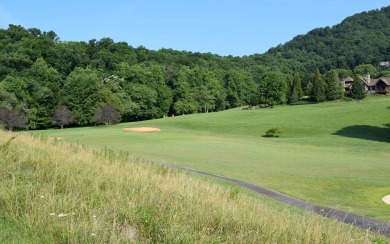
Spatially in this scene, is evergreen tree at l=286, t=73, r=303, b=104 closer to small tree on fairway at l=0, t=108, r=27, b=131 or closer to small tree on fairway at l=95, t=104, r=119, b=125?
small tree on fairway at l=95, t=104, r=119, b=125

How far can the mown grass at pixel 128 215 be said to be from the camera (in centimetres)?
539

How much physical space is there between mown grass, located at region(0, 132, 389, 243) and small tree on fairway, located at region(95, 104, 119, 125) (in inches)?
2396

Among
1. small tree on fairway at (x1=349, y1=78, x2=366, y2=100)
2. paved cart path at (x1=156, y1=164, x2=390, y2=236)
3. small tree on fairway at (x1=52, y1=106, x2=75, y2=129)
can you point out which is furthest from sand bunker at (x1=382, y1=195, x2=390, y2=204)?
small tree on fairway at (x1=349, y1=78, x2=366, y2=100)

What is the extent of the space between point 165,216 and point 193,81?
104759 millimetres

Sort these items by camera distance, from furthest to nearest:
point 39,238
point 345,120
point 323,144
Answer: point 345,120, point 323,144, point 39,238

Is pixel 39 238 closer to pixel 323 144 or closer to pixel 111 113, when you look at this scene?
pixel 323 144

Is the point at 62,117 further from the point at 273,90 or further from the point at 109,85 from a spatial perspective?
the point at 273,90

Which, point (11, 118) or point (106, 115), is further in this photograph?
point (106, 115)

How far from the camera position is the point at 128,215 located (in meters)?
6.10

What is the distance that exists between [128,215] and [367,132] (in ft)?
159

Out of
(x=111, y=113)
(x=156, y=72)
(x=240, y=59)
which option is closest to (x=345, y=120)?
(x=111, y=113)

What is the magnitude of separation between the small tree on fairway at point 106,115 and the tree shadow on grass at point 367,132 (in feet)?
122

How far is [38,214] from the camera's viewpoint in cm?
591

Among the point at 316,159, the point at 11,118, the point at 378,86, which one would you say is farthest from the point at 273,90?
the point at 316,159
